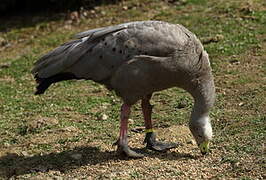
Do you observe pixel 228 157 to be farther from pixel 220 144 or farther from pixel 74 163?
pixel 74 163

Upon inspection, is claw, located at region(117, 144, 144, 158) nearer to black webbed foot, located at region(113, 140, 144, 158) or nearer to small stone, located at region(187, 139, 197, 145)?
black webbed foot, located at region(113, 140, 144, 158)

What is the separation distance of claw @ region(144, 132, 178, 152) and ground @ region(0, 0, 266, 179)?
0.08m

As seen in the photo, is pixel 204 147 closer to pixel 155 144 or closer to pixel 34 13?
pixel 155 144

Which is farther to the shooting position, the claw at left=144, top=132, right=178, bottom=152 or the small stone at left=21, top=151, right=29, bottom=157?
the small stone at left=21, top=151, right=29, bottom=157

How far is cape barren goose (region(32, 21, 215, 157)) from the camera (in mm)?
6023

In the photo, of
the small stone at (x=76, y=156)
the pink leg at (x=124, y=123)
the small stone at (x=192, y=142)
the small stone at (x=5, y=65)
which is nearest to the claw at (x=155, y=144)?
the small stone at (x=192, y=142)

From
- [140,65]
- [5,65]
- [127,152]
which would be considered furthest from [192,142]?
[5,65]

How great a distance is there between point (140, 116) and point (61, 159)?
6.14 feet

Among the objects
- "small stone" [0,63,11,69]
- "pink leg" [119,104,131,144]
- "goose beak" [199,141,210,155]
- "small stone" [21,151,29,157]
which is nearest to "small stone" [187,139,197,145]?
"goose beak" [199,141,210,155]

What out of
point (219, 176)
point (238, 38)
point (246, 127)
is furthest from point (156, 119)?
point (238, 38)

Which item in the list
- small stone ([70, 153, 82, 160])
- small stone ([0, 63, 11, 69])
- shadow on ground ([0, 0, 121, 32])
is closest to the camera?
small stone ([70, 153, 82, 160])

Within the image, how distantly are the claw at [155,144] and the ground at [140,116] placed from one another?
0.08 meters

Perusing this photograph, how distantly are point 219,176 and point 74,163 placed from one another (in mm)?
1756

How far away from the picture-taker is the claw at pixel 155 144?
6512 millimetres
